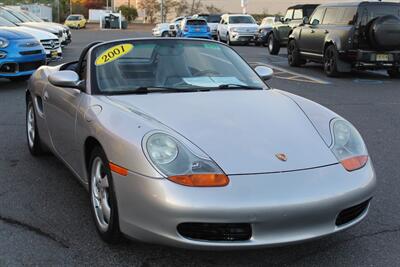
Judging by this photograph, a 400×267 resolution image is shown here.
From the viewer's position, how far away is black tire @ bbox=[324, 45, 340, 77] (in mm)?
13455

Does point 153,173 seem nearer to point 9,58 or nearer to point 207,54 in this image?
point 207,54

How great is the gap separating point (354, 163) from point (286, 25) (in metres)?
17.9

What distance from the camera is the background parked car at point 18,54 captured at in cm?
1036

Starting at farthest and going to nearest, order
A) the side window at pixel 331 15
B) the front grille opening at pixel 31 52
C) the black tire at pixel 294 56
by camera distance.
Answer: the black tire at pixel 294 56
the side window at pixel 331 15
the front grille opening at pixel 31 52

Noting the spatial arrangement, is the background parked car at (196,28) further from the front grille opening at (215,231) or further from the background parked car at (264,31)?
the front grille opening at (215,231)

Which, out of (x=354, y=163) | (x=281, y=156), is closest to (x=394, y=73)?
(x=354, y=163)

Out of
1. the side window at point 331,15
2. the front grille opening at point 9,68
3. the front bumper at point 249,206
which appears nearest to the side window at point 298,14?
the side window at point 331,15

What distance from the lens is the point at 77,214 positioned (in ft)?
13.4

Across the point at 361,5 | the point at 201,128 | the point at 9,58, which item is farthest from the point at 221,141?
the point at 361,5

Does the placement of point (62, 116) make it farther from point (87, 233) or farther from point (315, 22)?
point (315, 22)

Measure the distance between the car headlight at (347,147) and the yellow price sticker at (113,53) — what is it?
1.85m

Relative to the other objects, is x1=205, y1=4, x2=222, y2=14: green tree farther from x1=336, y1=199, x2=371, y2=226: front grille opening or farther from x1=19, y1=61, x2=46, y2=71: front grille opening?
x1=336, y1=199, x2=371, y2=226: front grille opening

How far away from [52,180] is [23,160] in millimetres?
852

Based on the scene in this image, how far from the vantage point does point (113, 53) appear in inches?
175
